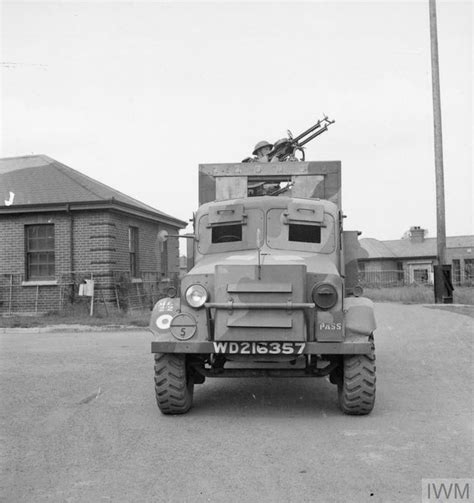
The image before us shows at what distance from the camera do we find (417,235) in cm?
5666

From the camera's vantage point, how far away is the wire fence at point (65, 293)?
18.7 m

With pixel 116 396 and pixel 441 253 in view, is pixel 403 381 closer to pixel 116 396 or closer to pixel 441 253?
pixel 116 396

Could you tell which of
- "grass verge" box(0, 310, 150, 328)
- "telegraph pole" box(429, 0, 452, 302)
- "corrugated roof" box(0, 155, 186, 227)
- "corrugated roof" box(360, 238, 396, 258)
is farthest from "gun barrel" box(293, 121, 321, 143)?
"corrugated roof" box(360, 238, 396, 258)

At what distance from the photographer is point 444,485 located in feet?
14.0

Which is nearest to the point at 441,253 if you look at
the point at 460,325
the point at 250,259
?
the point at 460,325

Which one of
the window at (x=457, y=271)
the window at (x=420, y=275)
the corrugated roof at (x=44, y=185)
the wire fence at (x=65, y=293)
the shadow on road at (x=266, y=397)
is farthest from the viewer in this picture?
the window at (x=420, y=275)

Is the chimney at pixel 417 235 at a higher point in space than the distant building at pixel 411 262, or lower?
higher

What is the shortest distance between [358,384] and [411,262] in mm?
48532

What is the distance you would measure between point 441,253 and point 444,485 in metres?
20.0

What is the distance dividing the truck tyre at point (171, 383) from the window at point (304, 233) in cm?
191

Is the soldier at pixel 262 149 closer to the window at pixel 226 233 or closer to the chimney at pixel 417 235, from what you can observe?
the window at pixel 226 233

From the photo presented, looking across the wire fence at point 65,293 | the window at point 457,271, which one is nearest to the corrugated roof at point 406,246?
the window at point 457,271

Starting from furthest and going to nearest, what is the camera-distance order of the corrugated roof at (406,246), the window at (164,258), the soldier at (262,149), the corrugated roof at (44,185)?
the corrugated roof at (406,246) → the corrugated roof at (44,185) → the soldier at (262,149) → the window at (164,258)

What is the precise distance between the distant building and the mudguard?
143ft
